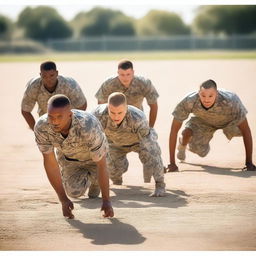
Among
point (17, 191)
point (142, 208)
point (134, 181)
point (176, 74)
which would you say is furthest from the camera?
point (176, 74)

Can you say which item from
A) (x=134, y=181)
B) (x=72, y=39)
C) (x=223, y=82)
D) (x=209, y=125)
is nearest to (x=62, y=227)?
(x=134, y=181)

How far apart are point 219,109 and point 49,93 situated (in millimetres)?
2339

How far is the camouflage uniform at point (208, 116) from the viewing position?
31.8 ft

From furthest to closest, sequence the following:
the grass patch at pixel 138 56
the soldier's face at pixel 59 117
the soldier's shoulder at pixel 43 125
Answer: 1. the grass patch at pixel 138 56
2. the soldier's shoulder at pixel 43 125
3. the soldier's face at pixel 59 117

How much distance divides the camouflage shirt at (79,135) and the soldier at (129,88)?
11.1 ft

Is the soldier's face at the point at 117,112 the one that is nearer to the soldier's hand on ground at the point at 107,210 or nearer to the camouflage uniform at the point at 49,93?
the soldier's hand on ground at the point at 107,210

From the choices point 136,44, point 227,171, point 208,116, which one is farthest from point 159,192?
point 136,44

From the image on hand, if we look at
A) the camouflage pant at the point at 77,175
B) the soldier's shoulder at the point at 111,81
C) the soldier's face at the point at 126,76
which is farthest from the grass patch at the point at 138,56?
the camouflage pant at the point at 77,175

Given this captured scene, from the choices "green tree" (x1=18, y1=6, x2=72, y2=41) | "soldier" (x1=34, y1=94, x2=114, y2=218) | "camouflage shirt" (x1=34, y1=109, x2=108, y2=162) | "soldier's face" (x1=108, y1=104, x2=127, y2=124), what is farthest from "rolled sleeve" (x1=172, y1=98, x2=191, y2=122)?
"green tree" (x1=18, y1=6, x2=72, y2=41)

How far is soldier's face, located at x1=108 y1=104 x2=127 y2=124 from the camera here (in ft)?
25.0

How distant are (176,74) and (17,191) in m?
21.6

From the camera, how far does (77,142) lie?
280 inches

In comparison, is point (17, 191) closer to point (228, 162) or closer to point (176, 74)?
point (228, 162)

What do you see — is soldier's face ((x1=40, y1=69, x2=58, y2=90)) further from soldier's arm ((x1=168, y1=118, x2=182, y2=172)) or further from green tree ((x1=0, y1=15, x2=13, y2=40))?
green tree ((x1=0, y1=15, x2=13, y2=40))
